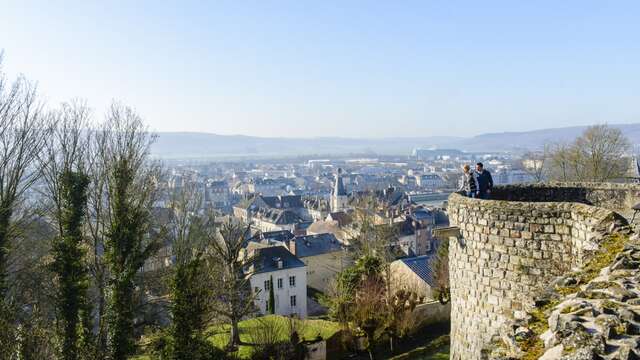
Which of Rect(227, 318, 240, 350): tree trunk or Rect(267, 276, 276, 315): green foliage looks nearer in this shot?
Rect(227, 318, 240, 350): tree trunk

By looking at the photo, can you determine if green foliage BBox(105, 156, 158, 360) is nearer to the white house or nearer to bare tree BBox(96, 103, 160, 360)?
bare tree BBox(96, 103, 160, 360)

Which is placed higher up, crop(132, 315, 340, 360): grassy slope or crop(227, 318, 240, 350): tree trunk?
crop(227, 318, 240, 350): tree trunk

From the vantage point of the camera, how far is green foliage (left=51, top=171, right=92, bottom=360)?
51.1 ft

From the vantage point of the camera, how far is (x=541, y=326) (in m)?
4.12

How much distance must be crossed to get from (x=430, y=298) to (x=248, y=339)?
42.4ft

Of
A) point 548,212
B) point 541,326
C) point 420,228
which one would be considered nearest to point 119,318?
point 548,212

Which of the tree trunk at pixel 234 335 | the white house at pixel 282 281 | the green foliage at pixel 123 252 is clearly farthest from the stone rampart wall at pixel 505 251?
the white house at pixel 282 281

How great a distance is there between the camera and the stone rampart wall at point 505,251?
6.60 meters

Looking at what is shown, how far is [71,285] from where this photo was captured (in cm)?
1573

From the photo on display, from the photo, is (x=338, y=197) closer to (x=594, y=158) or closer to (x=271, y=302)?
(x=271, y=302)

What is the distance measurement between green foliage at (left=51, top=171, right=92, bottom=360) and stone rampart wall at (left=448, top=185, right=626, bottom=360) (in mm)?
12402

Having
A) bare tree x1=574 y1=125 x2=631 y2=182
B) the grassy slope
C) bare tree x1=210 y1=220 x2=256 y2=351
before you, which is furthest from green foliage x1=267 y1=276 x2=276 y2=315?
bare tree x1=574 y1=125 x2=631 y2=182

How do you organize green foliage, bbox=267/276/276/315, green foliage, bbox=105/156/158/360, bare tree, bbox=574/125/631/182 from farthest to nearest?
green foliage, bbox=267/276/276/315
bare tree, bbox=574/125/631/182
green foliage, bbox=105/156/158/360

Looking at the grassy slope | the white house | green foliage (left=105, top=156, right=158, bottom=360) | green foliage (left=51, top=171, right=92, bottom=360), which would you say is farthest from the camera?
the white house
